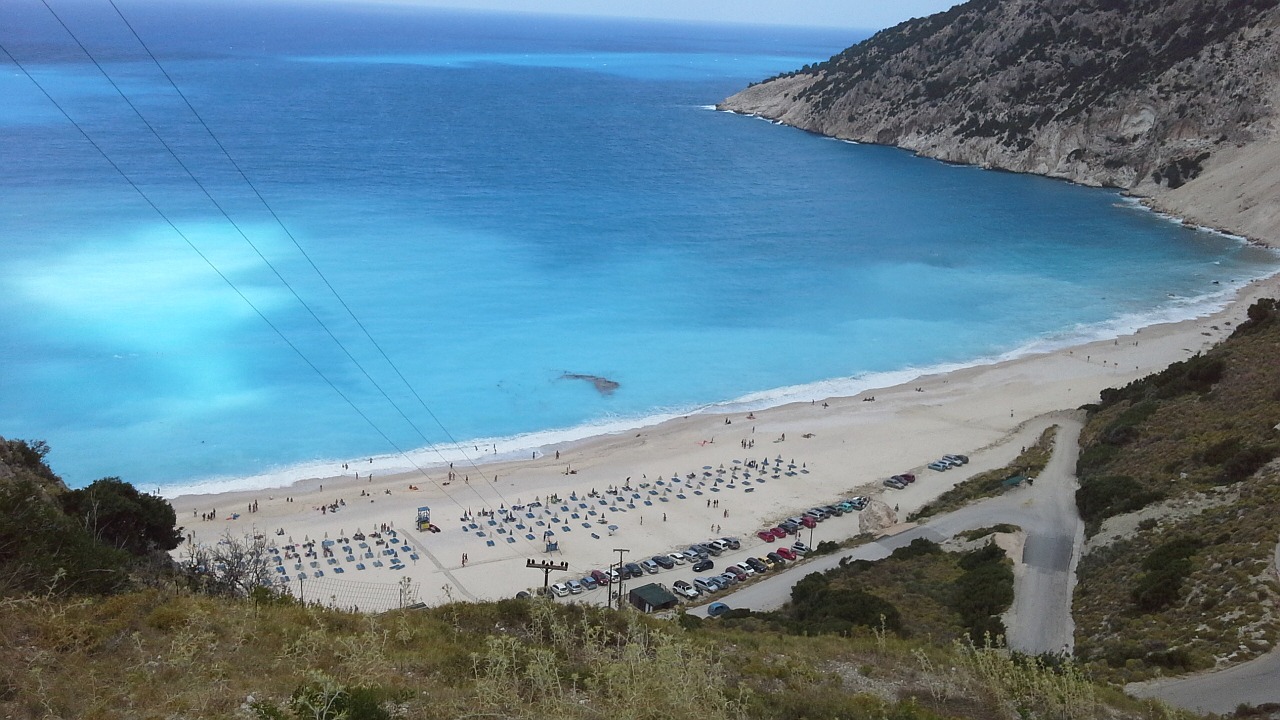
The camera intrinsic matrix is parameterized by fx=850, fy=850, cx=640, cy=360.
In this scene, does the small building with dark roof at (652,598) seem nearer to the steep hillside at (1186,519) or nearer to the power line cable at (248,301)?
the power line cable at (248,301)

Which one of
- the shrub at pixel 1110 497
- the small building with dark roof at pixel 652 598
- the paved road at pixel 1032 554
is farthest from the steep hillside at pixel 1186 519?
the small building with dark roof at pixel 652 598

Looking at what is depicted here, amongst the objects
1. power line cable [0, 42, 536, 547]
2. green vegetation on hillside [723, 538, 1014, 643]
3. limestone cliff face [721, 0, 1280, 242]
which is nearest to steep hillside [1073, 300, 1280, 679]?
green vegetation on hillside [723, 538, 1014, 643]

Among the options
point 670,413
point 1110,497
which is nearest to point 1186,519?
point 1110,497

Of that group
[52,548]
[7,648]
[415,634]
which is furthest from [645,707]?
[52,548]

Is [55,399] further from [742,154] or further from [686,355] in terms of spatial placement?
[742,154]

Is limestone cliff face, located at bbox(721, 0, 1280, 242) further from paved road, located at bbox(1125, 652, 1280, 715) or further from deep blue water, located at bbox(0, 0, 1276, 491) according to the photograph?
paved road, located at bbox(1125, 652, 1280, 715)
